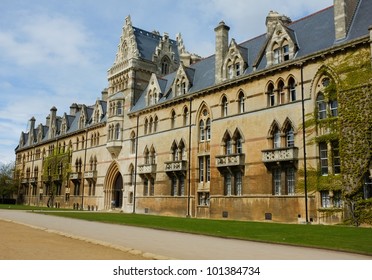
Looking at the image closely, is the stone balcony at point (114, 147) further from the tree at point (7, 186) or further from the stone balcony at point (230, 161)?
the tree at point (7, 186)

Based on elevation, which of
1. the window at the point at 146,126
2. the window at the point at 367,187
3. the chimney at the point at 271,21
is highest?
the chimney at the point at 271,21

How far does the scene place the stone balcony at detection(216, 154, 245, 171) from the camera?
31219mm

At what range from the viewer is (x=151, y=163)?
42.5 meters

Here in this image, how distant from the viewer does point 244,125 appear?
3181 cm

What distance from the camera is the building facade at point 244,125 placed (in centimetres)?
2536

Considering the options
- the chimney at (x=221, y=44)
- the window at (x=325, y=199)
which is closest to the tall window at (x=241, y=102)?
the chimney at (x=221, y=44)

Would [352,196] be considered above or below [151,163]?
below

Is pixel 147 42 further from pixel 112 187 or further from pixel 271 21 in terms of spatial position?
pixel 271 21

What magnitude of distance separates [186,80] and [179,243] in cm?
2815

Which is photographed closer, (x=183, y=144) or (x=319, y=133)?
(x=319, y=133)

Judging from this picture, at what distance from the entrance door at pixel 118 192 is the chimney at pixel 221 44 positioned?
22.3 meters

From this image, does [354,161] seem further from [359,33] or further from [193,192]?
[193,192]

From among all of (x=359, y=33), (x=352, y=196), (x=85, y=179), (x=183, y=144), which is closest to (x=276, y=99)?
(x=359, y=33)
